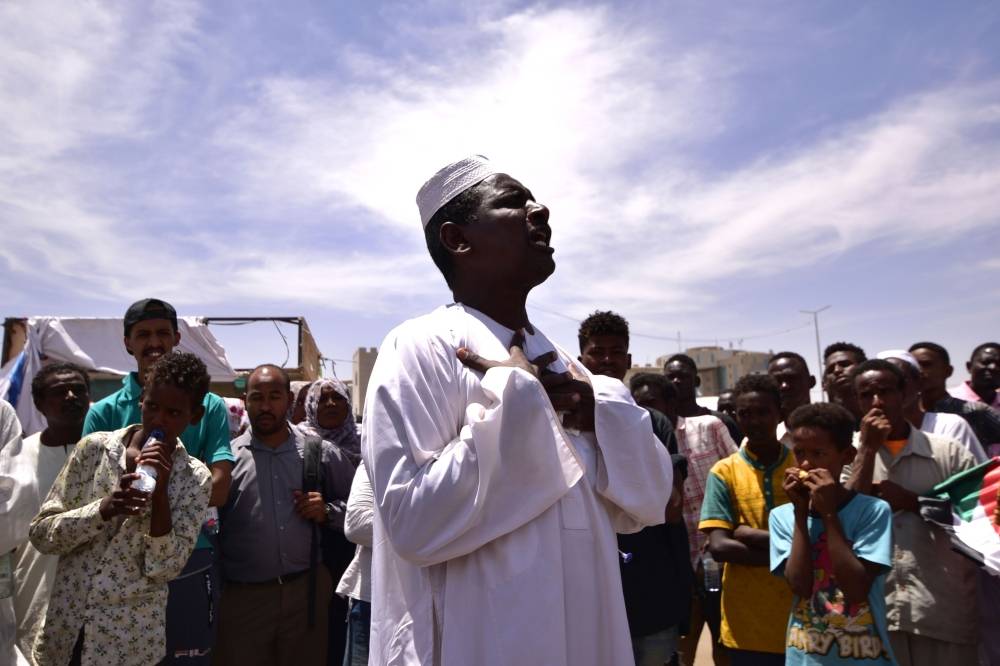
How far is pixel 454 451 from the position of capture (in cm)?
166

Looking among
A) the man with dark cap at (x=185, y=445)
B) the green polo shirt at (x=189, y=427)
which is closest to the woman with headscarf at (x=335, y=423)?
the man with dark cap at (x=185, y=445)

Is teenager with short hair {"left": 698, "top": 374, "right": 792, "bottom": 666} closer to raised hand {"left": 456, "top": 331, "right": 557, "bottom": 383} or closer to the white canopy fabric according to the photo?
raised hand {"left": 456, "top": 331, "right": 557, "bottom": 383}

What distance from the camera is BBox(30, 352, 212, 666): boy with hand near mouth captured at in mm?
3129

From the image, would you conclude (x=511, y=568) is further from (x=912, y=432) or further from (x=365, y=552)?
(x=912, y=432)

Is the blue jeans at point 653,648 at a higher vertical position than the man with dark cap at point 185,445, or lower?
lower

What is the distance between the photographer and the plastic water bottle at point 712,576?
4.48 meters

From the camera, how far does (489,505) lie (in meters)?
1.67

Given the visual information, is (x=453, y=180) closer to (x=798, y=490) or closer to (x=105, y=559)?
(x=798, y=490)

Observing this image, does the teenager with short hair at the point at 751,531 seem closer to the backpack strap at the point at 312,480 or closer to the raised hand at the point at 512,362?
the backpack strap at the point at 312,480

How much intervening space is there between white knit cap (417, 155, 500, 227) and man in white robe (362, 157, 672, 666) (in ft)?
0.56

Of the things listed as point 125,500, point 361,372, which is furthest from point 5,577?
point 361,372

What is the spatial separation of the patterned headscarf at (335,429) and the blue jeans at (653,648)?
2231 millimetres

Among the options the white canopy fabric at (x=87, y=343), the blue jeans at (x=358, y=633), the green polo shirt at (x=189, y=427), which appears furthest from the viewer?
the white canopy fabric at (x=87, y=343)

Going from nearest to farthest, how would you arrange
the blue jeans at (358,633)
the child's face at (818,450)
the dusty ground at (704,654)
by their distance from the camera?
the child's face at (818,450) < the blue jeans at (358,633) < the dusty ground at (704,654)
